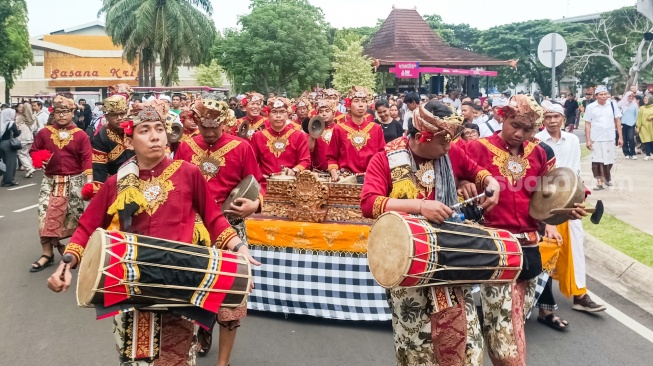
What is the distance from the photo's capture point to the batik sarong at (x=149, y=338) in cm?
386

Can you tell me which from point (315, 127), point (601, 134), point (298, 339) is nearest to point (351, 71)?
point (601, 134)

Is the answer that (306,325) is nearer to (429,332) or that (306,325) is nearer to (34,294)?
(429,332)

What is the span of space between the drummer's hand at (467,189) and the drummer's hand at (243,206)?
1430 mm

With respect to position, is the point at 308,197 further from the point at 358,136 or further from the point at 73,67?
the point at 73,67

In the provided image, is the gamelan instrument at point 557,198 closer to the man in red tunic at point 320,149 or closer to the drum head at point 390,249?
the drum head at point 390,249

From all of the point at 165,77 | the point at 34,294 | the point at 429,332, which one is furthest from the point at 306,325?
the point at 165,77

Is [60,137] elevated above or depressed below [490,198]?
above

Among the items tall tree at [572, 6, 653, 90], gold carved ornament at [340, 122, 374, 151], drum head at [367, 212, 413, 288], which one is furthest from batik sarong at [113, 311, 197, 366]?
tall tree at [572, 6, 653, 90]

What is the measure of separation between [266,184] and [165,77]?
4472 centimetres

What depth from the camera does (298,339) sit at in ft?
20.5

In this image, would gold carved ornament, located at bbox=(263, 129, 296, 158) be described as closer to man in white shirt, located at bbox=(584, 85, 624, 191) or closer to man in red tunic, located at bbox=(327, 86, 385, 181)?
man in red tunic, located at bbox=(327, 86, 385, 181)

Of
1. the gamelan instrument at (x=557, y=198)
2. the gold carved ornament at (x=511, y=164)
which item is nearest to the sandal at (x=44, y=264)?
the gold carved ornament at (x=511, y=164)

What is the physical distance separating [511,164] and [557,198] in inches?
16.6

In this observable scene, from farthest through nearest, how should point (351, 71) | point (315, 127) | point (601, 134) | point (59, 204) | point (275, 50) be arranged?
point (351, 71)
point (275, 50)
point (601, 134)
point (315, 127)
point (59, 204)
